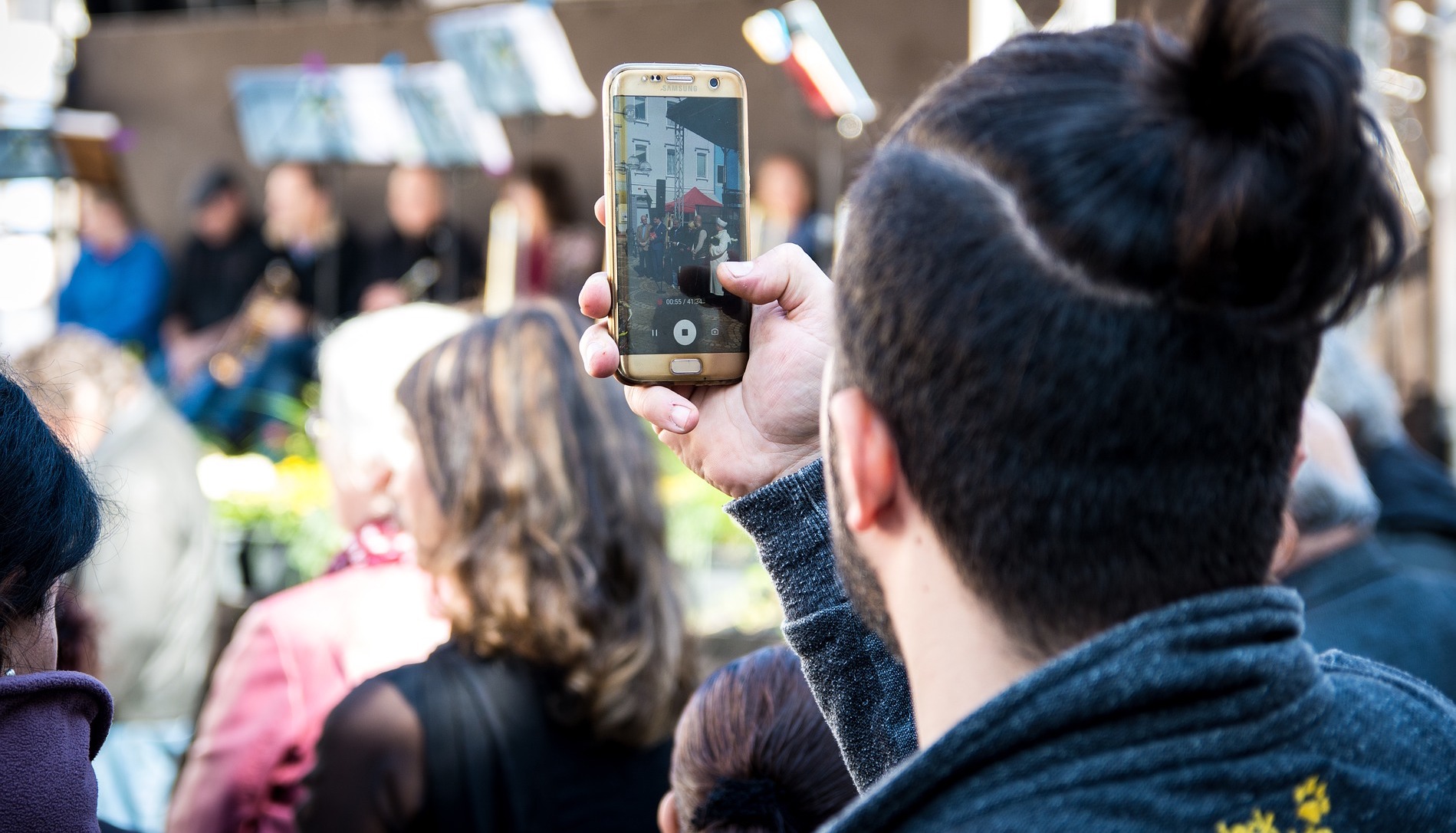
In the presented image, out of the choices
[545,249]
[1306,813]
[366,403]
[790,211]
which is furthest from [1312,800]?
[545,249]

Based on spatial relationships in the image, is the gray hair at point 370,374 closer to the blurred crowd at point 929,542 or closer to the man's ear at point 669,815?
the blurred crowd at point 929,542

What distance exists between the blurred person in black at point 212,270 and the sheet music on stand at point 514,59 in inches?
93.0

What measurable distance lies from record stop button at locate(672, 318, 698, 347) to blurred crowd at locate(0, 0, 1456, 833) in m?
0.06

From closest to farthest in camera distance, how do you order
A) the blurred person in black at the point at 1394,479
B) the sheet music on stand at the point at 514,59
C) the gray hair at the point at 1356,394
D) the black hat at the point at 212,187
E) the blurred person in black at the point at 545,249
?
the gray hair at the point at 1356,394, the blurred person in black at the point at 1394,479, the sheet music on stand at the point at 514,59, the blurred person in black at the point at 545,249, the black hat at the point at 212,187

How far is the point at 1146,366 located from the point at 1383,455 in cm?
337

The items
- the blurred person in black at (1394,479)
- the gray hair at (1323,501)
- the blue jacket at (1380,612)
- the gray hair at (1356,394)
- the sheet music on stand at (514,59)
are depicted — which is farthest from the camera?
the sheet music on stand at (514,59)

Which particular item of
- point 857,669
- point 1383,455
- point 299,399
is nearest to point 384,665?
point 857,669

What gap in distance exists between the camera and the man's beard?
92 centimetres

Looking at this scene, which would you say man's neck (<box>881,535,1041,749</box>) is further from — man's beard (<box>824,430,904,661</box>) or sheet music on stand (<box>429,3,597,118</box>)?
sheet music on stand (<box>429,3,597,118</box>)

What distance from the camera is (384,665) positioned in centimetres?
223

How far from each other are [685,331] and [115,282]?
318 inches

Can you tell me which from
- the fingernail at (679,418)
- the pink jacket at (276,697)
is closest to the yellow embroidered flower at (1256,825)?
the fingernail at (679,418)

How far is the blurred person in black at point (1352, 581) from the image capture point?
2.36 m

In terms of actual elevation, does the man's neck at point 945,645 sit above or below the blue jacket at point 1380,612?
above
